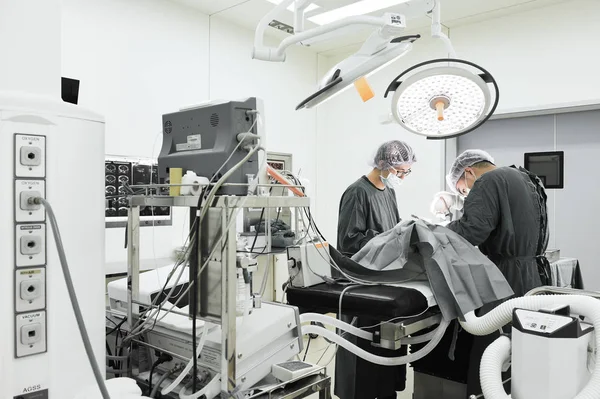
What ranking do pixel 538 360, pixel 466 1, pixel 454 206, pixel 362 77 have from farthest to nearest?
pixel 466 1 < pixel 454 206 < pixel 362 77 < pixel 538 360

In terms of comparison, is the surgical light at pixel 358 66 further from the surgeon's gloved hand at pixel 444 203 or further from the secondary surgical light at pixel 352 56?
the surgeon's gloved hand at pixel 444 203

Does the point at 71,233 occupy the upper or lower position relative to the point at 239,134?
lower

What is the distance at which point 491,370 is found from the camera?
3.74 ft

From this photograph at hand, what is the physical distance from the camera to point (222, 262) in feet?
4.00

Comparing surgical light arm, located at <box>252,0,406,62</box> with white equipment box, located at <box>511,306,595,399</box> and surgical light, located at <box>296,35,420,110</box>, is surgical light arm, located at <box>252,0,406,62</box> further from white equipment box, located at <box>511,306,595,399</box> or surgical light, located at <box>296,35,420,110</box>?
white equipment box, located at <box>511,306,595,399</box>

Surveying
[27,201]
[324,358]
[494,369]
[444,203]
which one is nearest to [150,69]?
[444,203]

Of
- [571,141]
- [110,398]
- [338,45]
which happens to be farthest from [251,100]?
[338,45]

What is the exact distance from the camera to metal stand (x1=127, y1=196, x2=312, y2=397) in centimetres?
119

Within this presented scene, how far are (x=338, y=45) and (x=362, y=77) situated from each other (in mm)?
3481

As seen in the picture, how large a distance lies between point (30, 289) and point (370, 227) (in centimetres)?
214

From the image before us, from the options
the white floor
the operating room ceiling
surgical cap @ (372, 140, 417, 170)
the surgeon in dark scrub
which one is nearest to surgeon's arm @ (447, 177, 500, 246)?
the surgeon in dark scrub

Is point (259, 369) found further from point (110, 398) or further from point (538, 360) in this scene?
point (538, 360)

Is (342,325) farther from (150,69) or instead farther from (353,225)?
(150,69)

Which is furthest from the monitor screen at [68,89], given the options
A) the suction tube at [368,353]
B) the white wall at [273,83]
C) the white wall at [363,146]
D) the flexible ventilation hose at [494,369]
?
the white wall at [363,146]
